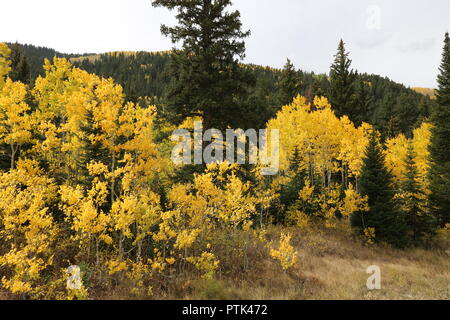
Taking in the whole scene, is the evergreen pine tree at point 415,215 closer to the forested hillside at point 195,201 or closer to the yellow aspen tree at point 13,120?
the forested hillside at point 195,201

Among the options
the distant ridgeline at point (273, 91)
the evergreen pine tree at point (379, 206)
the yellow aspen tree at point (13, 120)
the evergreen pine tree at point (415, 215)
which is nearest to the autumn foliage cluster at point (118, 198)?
the yellow aspen tree at point (13, 120)

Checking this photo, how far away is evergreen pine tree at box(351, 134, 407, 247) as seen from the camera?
55.4 ft

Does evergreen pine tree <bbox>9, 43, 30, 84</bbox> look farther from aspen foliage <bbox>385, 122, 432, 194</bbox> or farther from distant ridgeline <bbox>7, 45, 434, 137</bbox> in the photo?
aspen foliage <bbox>385, 122, 432, 194</bbox>

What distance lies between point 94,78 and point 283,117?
19.5 meters

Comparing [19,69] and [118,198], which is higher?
[19,69]

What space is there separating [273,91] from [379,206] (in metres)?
87.8

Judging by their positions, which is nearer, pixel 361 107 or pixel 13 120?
pixel 13 120

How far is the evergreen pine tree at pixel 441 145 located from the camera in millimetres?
23062

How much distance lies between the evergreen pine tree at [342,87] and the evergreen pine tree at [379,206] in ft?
43.0

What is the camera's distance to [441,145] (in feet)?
87.4

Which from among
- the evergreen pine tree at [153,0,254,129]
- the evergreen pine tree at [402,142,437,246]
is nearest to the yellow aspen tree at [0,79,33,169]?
the evergreen pine tree at [153,0,254,129]

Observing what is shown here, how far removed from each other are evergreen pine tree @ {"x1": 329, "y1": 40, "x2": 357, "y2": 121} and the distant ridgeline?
47.3 inches

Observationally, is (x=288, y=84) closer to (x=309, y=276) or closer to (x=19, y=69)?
(x=309, y=276)

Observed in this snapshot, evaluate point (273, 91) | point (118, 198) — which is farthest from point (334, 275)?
point (273, 91)
